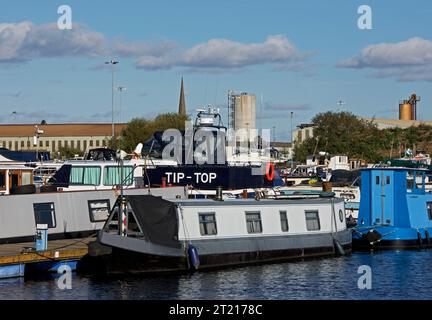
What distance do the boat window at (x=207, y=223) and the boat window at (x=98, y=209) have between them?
214 inches

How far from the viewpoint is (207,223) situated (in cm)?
3872

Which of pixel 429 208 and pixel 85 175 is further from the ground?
pixel 85 175

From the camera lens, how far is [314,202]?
44.0m

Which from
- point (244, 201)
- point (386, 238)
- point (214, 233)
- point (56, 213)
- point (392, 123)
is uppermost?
point (392, 123)

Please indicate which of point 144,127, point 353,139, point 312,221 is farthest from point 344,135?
point 312,221

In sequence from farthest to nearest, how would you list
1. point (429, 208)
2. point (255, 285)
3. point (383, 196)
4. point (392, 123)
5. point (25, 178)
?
1. point (392, 123)
2. point (429, 208)
3. point (383, 196)
4. point (25, 178)
5. point (255, 285)

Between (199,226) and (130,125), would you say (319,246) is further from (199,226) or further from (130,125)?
(130,125)

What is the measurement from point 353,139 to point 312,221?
8415cm

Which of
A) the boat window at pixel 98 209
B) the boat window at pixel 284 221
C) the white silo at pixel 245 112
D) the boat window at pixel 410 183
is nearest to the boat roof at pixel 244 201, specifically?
the boat window at pixel 284 221

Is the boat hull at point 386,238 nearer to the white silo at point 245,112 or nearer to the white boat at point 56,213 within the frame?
the white boat at point 56,213

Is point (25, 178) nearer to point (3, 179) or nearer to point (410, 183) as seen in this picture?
point (3, 179)

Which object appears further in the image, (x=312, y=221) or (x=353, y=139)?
(x=353, y=139)
